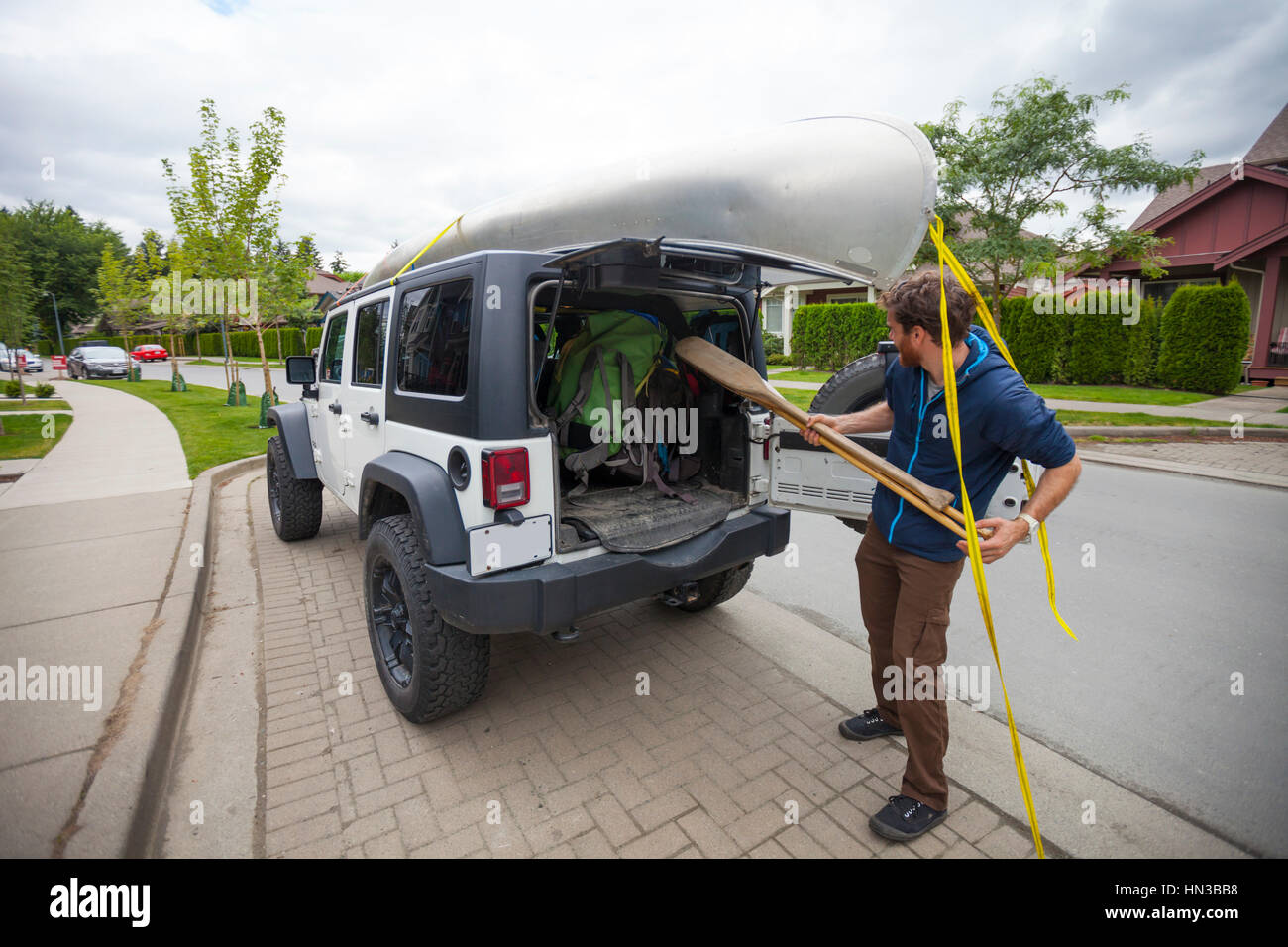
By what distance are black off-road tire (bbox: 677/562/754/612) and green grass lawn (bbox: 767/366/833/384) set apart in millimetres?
13982

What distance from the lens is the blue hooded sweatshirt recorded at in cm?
203

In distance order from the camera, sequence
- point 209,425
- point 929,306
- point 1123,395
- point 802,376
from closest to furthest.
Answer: point 929,306
point 209,425
point 1123,395
point 802,376

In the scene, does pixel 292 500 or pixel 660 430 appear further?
pixel 292 500

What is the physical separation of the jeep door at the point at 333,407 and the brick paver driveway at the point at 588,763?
1.21 meters

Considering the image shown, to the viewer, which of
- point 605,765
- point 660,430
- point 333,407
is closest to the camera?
point 605,765

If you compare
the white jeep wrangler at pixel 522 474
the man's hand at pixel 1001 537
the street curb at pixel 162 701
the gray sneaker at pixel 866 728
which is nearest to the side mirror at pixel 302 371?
the white jeep wrangler at pixel 522 474

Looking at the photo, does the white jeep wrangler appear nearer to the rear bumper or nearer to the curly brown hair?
the rear bumper

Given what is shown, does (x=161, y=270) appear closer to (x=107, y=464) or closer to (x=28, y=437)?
(x=28, y=437)

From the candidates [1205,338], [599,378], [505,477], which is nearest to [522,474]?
[505,477]

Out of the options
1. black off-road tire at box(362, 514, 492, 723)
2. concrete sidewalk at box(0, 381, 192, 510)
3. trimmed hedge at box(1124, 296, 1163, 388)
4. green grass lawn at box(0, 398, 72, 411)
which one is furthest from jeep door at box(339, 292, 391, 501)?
trimmed hedge at box(1124, 296, 1163, 388)

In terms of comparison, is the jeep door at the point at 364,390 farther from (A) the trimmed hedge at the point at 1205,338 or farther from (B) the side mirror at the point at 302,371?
(A) the trimmed hedge at the point at 1205,338

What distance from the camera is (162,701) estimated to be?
2.91 metres

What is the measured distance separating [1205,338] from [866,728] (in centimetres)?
1678
